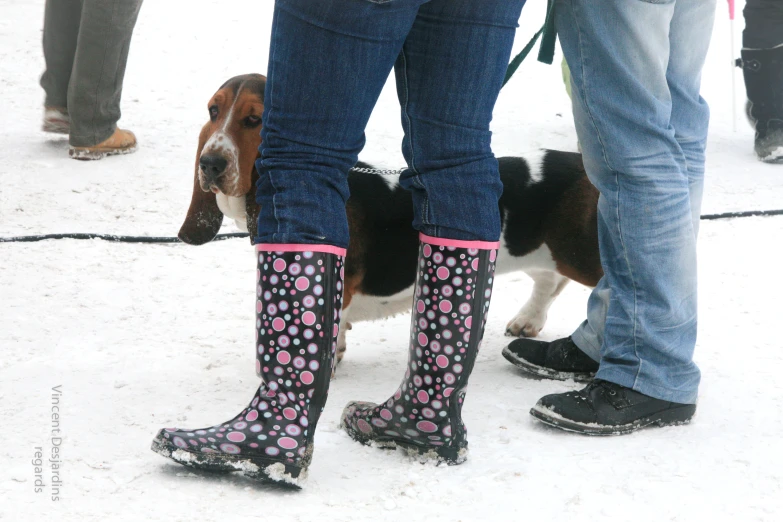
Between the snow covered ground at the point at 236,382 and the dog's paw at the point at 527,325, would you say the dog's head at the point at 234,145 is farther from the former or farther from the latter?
the dog's paw at the point at 527,325

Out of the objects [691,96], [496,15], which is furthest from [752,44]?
[496,15]

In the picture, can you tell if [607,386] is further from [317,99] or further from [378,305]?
[317,99]

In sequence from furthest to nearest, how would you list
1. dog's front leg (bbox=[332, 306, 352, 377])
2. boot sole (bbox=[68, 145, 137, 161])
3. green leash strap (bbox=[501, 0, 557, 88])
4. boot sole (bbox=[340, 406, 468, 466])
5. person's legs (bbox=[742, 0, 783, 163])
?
person's legs (bbox=[742, 0, 783, 163]) → boot sole (bbox=[68, 145, 137, 161]) → dog's front leg (bbox=[332, 306, 352, 377]) → green leash strap (bbox=[501, 0, 557, 88]) → boot sole (bbox=[340, 406, 468, 466])

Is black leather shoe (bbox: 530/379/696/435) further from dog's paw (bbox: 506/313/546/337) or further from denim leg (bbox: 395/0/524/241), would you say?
dog's paw (bbox: 506/313/546/337)

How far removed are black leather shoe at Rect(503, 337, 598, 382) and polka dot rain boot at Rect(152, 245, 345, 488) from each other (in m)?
0.98

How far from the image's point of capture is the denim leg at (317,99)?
1613mm

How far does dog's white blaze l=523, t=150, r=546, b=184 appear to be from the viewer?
8.81 ft

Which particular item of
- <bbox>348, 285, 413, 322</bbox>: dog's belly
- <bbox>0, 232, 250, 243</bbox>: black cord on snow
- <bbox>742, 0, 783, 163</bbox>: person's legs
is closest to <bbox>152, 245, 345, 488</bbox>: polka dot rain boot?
<bbox>348, 285, 413, 322</bbox>: dog's belly

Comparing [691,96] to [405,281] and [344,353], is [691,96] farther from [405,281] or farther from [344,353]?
[344,353]

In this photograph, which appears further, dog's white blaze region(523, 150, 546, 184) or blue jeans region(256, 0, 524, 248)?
dog's white blaze region(523, 150, 546, 184)

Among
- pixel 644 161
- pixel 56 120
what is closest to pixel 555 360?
pixel 644 161

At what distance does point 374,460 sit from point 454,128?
2.48 ft

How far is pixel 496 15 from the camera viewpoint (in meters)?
1.74

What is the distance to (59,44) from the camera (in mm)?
4777
